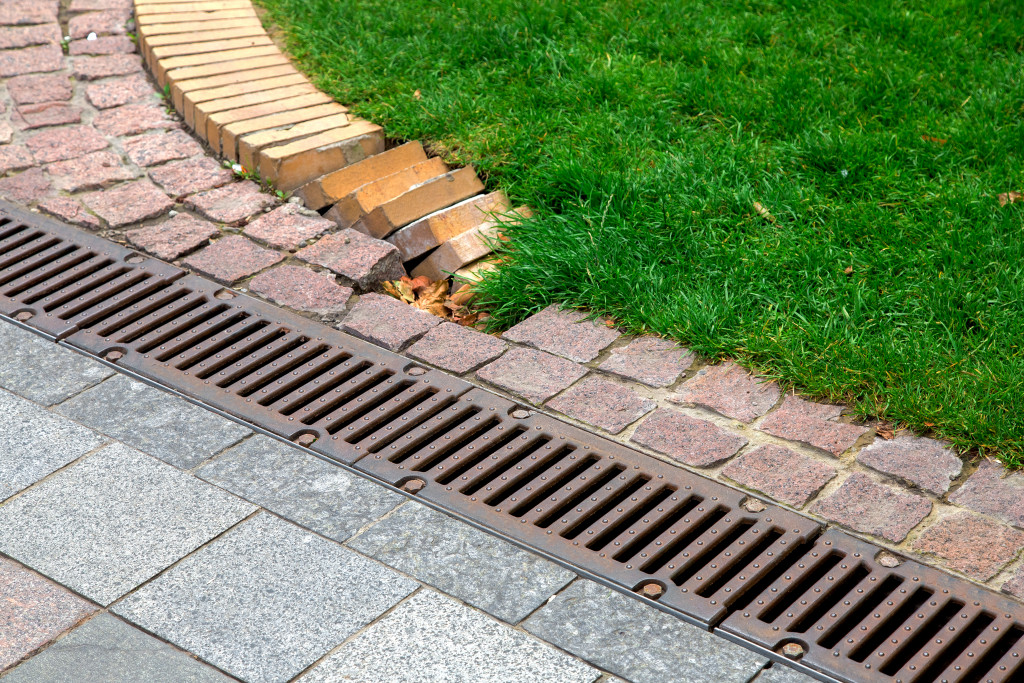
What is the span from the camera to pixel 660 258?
11.4ft

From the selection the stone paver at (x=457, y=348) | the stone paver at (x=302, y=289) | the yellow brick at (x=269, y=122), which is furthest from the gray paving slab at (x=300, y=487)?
the yellow brick at (x=269, y=122)

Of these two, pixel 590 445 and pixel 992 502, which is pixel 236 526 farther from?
pixel 992 502

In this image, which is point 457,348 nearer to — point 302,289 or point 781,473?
point 302,289

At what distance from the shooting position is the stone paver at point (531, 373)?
3012mm

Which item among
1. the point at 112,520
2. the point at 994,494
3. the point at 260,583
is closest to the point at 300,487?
the point at 260,583

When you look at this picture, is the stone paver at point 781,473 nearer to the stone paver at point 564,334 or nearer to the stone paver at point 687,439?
the stone paver at point 687,439

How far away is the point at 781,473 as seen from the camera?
8.78 feet

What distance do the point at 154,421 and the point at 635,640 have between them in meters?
1.47

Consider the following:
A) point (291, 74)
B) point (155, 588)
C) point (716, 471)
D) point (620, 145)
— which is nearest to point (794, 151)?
point (620, 145)

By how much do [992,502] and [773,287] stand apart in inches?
39.9

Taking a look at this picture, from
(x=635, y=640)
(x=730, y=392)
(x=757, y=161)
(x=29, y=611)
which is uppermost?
(x=757, y=161)

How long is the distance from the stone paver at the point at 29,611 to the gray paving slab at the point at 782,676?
145cm

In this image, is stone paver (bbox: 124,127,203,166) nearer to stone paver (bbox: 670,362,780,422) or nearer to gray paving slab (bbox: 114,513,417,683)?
gray paving slab (bbox: 114,513,417,683)

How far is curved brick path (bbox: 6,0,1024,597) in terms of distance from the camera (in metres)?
2.57
